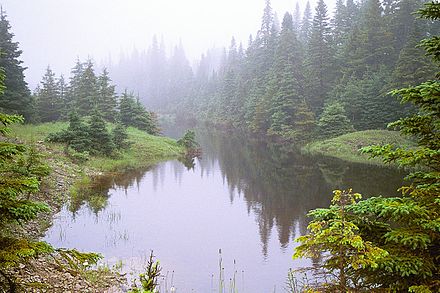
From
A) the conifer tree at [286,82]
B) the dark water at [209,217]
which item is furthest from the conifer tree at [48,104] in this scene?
the conifer tree at [286,82]

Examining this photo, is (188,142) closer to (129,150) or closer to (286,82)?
(129,150)

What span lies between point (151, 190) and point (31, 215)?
18377 millimetres

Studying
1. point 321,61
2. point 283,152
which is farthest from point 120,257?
point 321,61

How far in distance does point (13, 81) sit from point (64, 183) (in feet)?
58.2

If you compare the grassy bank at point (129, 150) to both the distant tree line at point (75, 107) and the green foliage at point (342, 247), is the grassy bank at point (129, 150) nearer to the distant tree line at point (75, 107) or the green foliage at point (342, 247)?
the distant tree line at point (75, 107)

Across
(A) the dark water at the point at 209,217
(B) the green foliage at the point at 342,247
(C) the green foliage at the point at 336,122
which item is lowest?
(A) the dark water at the point at 209,217

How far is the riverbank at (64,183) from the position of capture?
28.8 ft

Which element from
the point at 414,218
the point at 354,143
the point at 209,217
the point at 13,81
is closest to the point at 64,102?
the point at 13,81

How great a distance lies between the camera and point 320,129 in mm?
43562

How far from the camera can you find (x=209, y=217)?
60.8ft

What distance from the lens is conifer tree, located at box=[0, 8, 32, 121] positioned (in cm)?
3155

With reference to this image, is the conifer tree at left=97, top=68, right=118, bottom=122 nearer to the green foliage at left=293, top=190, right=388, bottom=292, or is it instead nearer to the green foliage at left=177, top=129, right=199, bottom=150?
the green foliage at left=177, top=129, right=199, bottom=150

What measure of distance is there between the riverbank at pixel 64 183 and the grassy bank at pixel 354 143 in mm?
15934

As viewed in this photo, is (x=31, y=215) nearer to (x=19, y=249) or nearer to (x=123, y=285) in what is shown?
(x=19, y=249)
